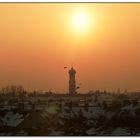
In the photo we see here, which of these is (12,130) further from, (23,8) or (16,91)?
(23,8)

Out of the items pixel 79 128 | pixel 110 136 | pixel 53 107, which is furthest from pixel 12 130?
pixel 110 136

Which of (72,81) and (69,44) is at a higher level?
(69,44)

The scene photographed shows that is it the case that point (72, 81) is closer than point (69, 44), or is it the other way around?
point (72, 81)

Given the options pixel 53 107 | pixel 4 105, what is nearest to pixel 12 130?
pixel 4 105

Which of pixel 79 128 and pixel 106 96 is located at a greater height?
pixel 106 96

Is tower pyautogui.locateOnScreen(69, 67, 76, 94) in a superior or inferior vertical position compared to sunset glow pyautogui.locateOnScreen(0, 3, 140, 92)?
inferior

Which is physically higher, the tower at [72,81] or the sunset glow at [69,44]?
the sunset glow at [69,44]

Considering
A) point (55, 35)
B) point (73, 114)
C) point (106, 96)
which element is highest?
point (55, 35)

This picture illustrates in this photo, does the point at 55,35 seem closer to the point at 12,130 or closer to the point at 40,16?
the point at 40,16

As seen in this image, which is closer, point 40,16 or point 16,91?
point 16,91
